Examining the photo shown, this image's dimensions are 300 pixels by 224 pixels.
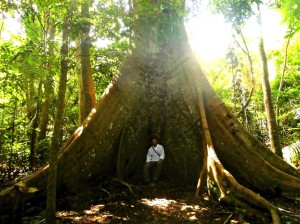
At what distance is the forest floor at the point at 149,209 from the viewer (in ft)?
13.8

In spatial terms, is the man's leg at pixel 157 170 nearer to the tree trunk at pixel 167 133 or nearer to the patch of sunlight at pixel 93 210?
the tree trunk at pixel 167 133

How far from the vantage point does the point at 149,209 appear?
4.68m

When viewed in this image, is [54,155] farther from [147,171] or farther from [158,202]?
[147,171]

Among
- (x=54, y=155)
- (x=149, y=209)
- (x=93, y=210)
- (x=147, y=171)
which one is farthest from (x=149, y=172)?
(x=54, y=155)

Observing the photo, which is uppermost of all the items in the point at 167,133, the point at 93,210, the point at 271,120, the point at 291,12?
the point at 291,12

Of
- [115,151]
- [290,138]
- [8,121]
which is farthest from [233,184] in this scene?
[290,138]

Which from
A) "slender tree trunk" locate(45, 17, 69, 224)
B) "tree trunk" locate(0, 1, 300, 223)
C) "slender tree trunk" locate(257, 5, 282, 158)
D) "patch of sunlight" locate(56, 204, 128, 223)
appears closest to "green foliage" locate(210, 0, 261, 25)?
"tree trunk" locate(0, 1, 300, 223)

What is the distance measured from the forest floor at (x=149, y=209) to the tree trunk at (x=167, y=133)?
0.24 m

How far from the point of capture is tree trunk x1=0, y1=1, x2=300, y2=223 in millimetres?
5059

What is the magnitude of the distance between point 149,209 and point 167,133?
220 cm

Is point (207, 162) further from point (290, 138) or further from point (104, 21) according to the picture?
point (290, 138)

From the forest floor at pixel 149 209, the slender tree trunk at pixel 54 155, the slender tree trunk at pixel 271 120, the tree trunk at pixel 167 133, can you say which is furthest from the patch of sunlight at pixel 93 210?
the slender tree trunk at pixel 271 120

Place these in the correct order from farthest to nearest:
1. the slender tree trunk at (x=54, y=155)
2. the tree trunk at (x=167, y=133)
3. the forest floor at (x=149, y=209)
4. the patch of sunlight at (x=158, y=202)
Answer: the tree trunk at (x=167, y=133) < the patch of sunlight at (x=158, y=202) < the forest floor at (x=149, y=209) < the slender tree trunk at (x=54, y=155)

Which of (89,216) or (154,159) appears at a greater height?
(154,159)
